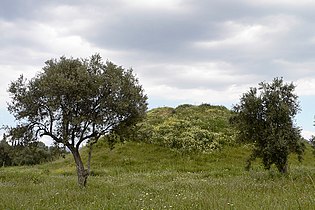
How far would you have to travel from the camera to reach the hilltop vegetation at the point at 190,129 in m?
47.3

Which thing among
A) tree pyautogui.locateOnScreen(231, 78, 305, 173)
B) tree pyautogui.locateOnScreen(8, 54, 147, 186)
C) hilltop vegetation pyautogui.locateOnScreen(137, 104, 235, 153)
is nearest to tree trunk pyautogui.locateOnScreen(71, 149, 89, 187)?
tree pyautogui.locateOnScreen(8, 54, 147, 186)

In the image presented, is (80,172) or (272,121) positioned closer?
(80,172)

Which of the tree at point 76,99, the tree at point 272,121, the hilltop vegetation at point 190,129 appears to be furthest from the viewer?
the hilltop vegetation at point 190,129

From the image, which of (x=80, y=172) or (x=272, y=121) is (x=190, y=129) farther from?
(x=80, y=172)

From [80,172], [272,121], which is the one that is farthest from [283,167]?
[80,172]

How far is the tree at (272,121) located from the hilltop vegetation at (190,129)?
52.4 ft

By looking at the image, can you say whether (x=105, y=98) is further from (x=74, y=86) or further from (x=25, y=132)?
(x=25, y=132)

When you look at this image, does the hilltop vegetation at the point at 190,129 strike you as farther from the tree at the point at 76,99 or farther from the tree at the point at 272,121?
the tree at the point at 76,99

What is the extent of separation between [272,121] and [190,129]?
25.7 m

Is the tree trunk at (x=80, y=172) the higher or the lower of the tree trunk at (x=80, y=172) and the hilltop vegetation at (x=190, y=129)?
the lower

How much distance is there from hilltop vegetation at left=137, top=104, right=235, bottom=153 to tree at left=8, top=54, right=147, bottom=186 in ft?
69.2

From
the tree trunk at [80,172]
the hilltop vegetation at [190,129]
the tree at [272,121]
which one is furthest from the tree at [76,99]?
the hilltop vegetation at [190,129]

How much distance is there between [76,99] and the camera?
2073 cm

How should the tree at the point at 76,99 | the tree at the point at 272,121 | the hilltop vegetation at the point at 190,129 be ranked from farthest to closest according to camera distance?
1. the hilltop vegetation at the point at 190,129
2. the tree at the point at 272,121
3. the tree at the point at 76,99
